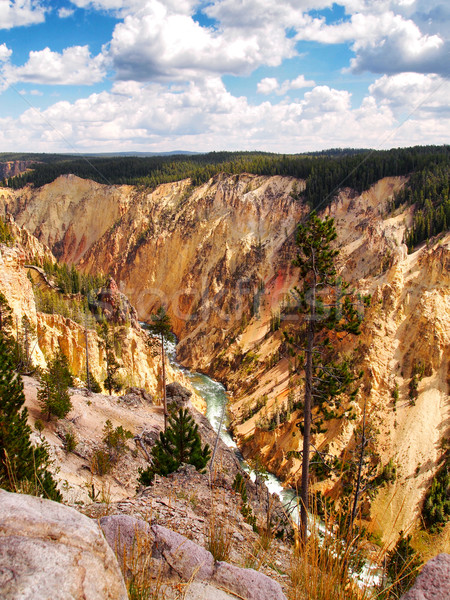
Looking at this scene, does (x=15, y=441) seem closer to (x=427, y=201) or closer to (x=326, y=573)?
(x=326, y=573)

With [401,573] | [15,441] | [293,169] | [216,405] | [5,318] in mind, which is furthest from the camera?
[293,169]

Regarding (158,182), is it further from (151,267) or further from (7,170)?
(7,170)

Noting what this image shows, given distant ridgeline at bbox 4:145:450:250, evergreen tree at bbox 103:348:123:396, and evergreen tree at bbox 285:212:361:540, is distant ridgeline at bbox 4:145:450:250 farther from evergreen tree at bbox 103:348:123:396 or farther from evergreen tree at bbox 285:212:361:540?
evergreen tree at bbox 285:212:361:540

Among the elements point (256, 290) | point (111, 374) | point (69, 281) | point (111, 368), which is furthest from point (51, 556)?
point (256, 290)

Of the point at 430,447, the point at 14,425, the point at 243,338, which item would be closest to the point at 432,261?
the point at 430,447

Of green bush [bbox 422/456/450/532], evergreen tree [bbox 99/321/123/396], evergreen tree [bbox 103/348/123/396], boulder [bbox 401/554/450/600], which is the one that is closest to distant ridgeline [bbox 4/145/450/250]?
green bush [bbox 422/456/450/532]

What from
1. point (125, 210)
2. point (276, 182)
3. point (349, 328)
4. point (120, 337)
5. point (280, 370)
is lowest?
point (280, 370)
